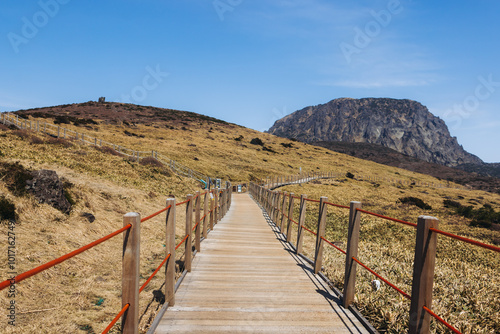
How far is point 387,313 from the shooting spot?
170 inches

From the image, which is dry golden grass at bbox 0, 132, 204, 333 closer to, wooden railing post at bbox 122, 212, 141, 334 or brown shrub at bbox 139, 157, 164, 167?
wooden railing post at bbox 122, 212, 141, 334

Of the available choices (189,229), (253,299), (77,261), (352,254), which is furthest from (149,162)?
(352,254)

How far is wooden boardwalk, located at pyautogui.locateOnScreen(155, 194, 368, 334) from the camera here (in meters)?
3.85

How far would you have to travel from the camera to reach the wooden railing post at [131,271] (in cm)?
278

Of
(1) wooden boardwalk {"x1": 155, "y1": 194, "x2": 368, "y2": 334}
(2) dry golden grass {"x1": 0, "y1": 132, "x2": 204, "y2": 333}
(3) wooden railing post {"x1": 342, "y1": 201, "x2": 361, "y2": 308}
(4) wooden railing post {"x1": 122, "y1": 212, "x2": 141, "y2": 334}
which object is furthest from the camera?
(2) dry golden grass {"x1": 0, "y1": 132, "x2": 204, "y2": 333}

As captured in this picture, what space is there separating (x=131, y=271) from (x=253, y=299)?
2499mm

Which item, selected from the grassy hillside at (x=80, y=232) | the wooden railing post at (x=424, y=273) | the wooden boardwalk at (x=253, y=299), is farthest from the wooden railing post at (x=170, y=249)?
the wooden railing post at (x=424, y=273)

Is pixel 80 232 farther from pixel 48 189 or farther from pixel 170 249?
pixel 170 249

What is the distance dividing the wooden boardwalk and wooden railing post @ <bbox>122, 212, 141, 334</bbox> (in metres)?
0.88

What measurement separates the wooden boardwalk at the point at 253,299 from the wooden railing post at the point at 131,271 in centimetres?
88

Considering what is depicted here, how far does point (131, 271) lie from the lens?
2789mm

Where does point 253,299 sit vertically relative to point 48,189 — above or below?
below

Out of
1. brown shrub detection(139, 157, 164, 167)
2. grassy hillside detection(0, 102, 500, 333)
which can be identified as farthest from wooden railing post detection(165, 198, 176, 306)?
brown shrub detection(139, 157, 164, 167)

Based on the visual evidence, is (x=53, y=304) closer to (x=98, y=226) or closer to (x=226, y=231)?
(x=98, y=226)
